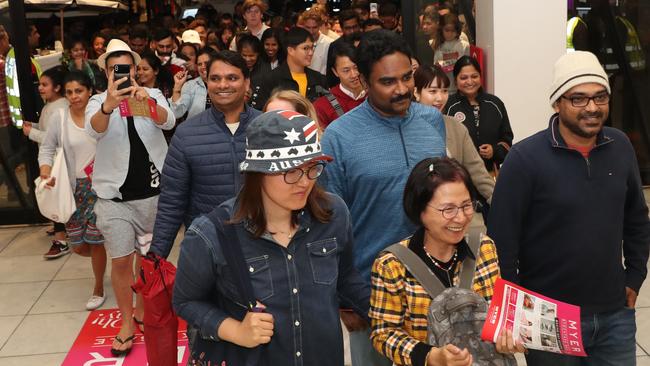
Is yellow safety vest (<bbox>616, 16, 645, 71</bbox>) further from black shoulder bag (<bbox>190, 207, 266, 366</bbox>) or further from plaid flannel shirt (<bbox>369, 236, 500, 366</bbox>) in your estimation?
black shoulder bag (<bbox>190, 207, 266, 366</bbox>)

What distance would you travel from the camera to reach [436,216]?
9.32ft

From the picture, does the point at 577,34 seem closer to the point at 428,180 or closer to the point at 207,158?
the point at 207,158

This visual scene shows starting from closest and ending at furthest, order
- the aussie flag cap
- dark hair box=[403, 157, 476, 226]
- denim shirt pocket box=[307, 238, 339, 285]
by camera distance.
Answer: the aussie flag cap, denim shirt pocket box=[307, 238, 339, 285], dark hair box=[403, 157, 476, 226]

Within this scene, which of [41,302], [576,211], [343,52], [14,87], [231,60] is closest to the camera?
[576,211]

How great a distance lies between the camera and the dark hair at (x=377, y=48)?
358cm

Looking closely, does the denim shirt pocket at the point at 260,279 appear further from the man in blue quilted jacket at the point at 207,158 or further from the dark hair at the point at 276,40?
the dark hair at the point at 276,40

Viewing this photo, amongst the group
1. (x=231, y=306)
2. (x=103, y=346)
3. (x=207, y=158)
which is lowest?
(x=103, y=346)

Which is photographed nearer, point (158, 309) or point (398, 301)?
point (398, 301)

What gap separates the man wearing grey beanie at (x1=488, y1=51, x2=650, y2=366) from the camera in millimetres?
3393

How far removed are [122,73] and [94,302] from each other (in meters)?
2.20

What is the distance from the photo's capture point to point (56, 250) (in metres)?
8.27

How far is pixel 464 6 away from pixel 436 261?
6.06 metres

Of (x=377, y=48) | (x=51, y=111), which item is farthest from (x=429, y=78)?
(x=51, y=111)

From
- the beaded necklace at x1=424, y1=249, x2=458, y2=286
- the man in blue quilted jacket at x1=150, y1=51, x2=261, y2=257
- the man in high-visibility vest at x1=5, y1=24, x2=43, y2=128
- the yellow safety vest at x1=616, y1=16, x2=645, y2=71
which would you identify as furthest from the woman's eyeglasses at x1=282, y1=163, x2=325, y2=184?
the yellow safety vest at x1=616, y1=16, x2=645, y2=71
